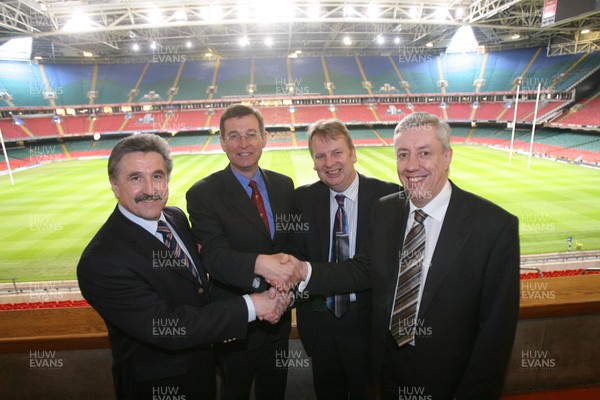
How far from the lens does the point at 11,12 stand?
24.8 metres

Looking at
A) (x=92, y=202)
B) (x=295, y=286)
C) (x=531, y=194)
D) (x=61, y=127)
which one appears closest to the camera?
(x=295, y=286)

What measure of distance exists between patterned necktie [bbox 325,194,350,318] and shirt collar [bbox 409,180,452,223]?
0.98 meters

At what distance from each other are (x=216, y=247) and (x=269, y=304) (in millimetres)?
792

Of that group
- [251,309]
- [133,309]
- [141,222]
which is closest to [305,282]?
[251,309]

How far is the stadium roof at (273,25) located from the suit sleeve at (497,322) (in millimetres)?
22221

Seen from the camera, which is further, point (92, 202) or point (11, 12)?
point (11, 12)

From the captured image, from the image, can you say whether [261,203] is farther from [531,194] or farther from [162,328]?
[531,194]

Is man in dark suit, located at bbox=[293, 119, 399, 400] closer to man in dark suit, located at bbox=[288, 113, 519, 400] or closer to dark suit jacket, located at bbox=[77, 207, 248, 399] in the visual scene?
man in dark suit, located at bbox=[288, 113, 519, 400]

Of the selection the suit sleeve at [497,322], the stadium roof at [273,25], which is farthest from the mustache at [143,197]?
the stadium roof at [273,25]

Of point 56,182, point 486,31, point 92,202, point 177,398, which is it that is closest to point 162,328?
point 177,398

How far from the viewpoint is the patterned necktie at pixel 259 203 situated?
336 cm

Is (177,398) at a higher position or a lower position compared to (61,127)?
lower

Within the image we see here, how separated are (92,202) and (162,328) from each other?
2065 centimetres

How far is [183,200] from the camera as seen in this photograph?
18391mm
